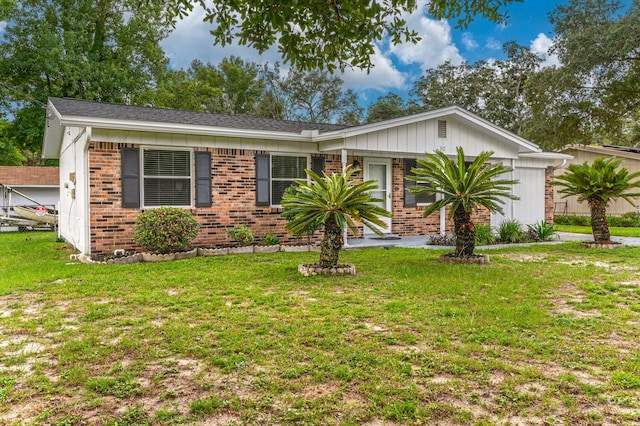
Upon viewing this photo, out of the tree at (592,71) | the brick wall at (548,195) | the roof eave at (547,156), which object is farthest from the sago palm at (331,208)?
the tree at (592,71)

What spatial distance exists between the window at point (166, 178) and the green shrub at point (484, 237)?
679 centimetres

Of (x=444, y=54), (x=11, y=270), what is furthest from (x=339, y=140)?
(x=444, y=54)

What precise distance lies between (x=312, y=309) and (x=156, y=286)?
249cm

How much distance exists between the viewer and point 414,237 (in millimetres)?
12102

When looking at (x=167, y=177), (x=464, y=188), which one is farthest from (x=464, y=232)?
(x=167, y=177)

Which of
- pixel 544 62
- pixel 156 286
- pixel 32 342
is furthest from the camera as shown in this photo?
pixel 544 62

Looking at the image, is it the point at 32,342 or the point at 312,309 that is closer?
the point at 32,342

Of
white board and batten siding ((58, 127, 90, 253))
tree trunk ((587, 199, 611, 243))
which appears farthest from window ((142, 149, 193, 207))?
tree trunk ((587, 199, 611, 243))

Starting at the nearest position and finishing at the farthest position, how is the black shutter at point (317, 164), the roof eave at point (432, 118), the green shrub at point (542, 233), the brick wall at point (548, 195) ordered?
the roof eave at point (432, 118) → the black shutter at point (317, 164) → the green shrub at point (542, 233) → the brick wall at point (548, 195)

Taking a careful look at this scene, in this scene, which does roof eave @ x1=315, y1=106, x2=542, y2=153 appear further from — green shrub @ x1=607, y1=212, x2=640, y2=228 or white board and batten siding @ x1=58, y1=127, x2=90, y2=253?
green shrub @ x1=607, y1=212, x2=640, y2=228

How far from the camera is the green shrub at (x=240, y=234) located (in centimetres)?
965

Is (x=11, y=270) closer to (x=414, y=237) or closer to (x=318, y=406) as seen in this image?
(x=318, y=406)

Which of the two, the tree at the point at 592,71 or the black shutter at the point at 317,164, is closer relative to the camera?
the black shutter at the point at 317,164

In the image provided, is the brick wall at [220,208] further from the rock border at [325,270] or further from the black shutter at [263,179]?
the rock border at [325,270]
